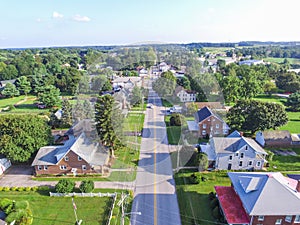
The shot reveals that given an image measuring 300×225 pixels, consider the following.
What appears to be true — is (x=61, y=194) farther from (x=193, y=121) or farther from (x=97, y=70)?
(x=193, y=121)

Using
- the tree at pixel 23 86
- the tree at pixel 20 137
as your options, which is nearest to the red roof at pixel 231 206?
the tree at pixel 20 137

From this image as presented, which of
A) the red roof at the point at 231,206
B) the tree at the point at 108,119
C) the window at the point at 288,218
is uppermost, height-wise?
the tree at the point at 108,119

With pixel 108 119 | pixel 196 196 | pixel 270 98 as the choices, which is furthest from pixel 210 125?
pixel 270 98

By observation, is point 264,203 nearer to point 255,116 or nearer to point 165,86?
point 255,116

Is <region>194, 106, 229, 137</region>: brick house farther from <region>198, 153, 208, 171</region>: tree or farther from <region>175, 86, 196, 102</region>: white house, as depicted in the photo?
<region>175, 86, 196, 102</region>: white house

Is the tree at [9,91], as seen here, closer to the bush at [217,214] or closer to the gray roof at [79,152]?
the gray roof at [79,152]

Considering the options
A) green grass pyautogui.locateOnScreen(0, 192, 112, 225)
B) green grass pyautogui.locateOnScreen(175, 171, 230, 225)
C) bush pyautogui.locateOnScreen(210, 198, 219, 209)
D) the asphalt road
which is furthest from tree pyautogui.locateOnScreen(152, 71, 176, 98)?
green grass pyautogui.locateOnScreen(0, 192, 112, 225)

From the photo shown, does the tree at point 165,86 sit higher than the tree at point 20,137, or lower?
higher
